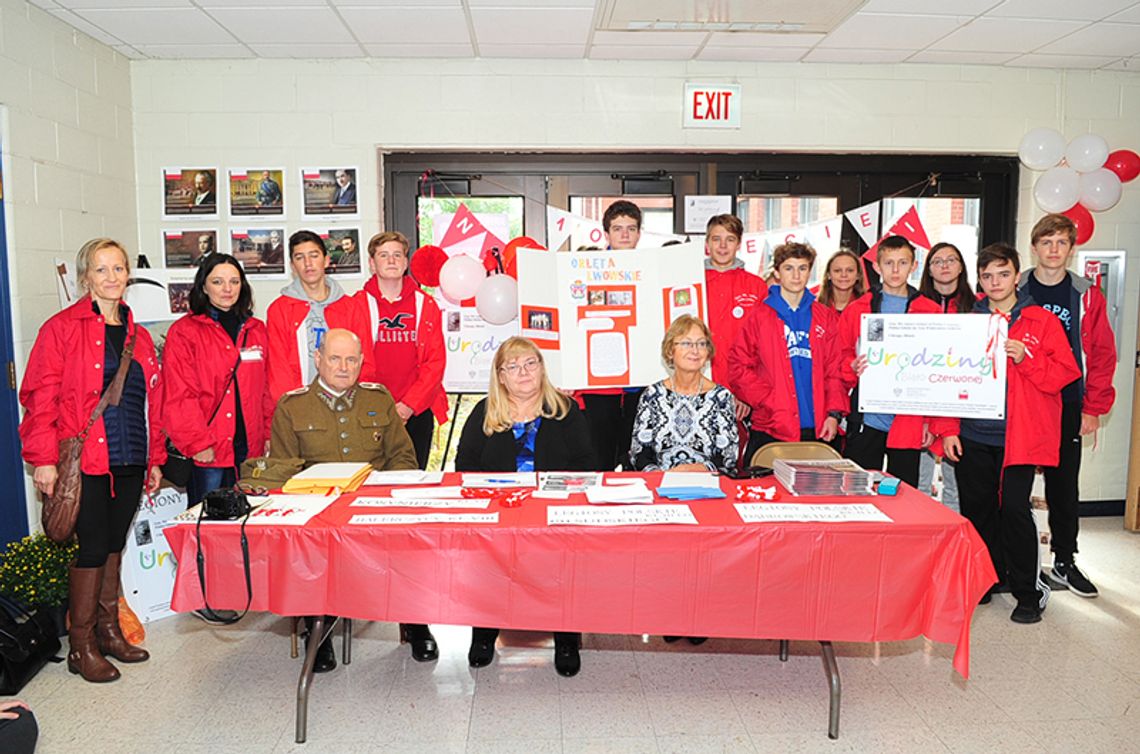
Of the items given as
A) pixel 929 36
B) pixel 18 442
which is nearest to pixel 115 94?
pixel 18 442

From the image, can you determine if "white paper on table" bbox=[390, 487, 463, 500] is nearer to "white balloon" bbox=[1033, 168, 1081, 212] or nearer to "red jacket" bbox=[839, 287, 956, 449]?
"red jacket" bbox=[839, 287, 956, 449]

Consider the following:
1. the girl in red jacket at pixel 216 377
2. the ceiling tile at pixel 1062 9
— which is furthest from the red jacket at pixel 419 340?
the ceiling tile at pixel 1062 9

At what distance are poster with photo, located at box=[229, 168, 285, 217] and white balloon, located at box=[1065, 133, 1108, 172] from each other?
4724 millimetres

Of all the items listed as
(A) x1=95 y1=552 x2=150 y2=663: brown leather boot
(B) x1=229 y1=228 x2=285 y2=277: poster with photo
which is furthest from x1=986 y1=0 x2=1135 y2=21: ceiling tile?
(A) x1=95 y1=552 x2=150 y2=663: brown leather boot

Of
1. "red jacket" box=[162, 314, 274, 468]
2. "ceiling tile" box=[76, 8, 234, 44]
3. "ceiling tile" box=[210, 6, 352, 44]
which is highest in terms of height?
"ceiling tile" box=[210, 6, 352, 44]

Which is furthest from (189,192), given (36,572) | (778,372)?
(778,372)

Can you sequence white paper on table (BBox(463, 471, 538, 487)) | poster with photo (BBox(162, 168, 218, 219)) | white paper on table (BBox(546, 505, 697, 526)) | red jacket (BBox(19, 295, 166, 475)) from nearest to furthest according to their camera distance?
white paper on table (BBox(546, 505, 697, 526)) → white paper on table (BBox(463, 471, 538, 487)) → red jacket (BBox(19, 295, 166, 475)) → poster with photo (BBox(162, 168, 218, 219))

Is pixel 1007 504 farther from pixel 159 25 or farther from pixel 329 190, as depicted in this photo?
pixel 159 25

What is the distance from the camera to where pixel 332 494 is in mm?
2674

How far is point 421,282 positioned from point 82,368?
1827 mm

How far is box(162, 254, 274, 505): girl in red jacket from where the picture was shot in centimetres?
335

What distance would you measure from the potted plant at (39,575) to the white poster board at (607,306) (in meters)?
2.22

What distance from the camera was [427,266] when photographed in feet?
14.3

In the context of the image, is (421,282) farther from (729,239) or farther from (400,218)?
(729,239)
